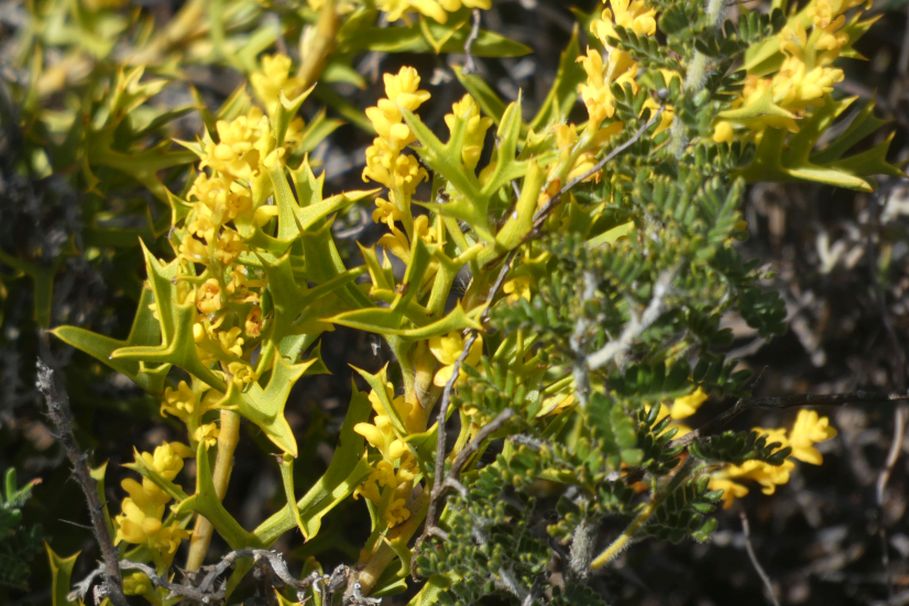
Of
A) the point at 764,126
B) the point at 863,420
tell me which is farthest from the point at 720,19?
the point at 863,420

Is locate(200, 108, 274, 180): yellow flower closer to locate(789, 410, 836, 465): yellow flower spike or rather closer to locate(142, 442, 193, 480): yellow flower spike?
locate(142, 442, 193, 480): yellow flower spike

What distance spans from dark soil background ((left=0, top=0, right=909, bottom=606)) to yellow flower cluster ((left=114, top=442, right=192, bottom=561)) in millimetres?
356

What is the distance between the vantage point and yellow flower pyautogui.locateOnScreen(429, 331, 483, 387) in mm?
841

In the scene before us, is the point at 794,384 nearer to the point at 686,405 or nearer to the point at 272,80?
the point at 686,405

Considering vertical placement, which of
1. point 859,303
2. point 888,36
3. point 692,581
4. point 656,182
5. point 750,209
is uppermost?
point 656,182

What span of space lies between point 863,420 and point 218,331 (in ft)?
4.32

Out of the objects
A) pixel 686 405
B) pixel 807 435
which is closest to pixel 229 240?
pixel 686 405

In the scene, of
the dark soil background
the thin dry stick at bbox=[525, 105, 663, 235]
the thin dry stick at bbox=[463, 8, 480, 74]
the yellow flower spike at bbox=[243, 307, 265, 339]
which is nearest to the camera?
the thin dry stick at bbox=[525, 105, 663, 235]

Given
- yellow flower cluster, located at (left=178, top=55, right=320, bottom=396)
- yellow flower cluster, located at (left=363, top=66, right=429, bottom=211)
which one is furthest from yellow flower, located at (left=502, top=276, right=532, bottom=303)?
yellow flower cluster, located at (left=178, top=55, right=320, bottom=396)

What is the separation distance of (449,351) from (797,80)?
0.38 meters

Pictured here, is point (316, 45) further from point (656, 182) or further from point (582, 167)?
point (656, 182)

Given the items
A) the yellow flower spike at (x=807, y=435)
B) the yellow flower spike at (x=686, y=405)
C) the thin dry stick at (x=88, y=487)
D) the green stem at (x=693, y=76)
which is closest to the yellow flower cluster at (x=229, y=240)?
the thin dry stick at (x=88, y=487)

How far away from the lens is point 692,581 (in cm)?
169

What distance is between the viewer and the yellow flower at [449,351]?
0.84 meters
